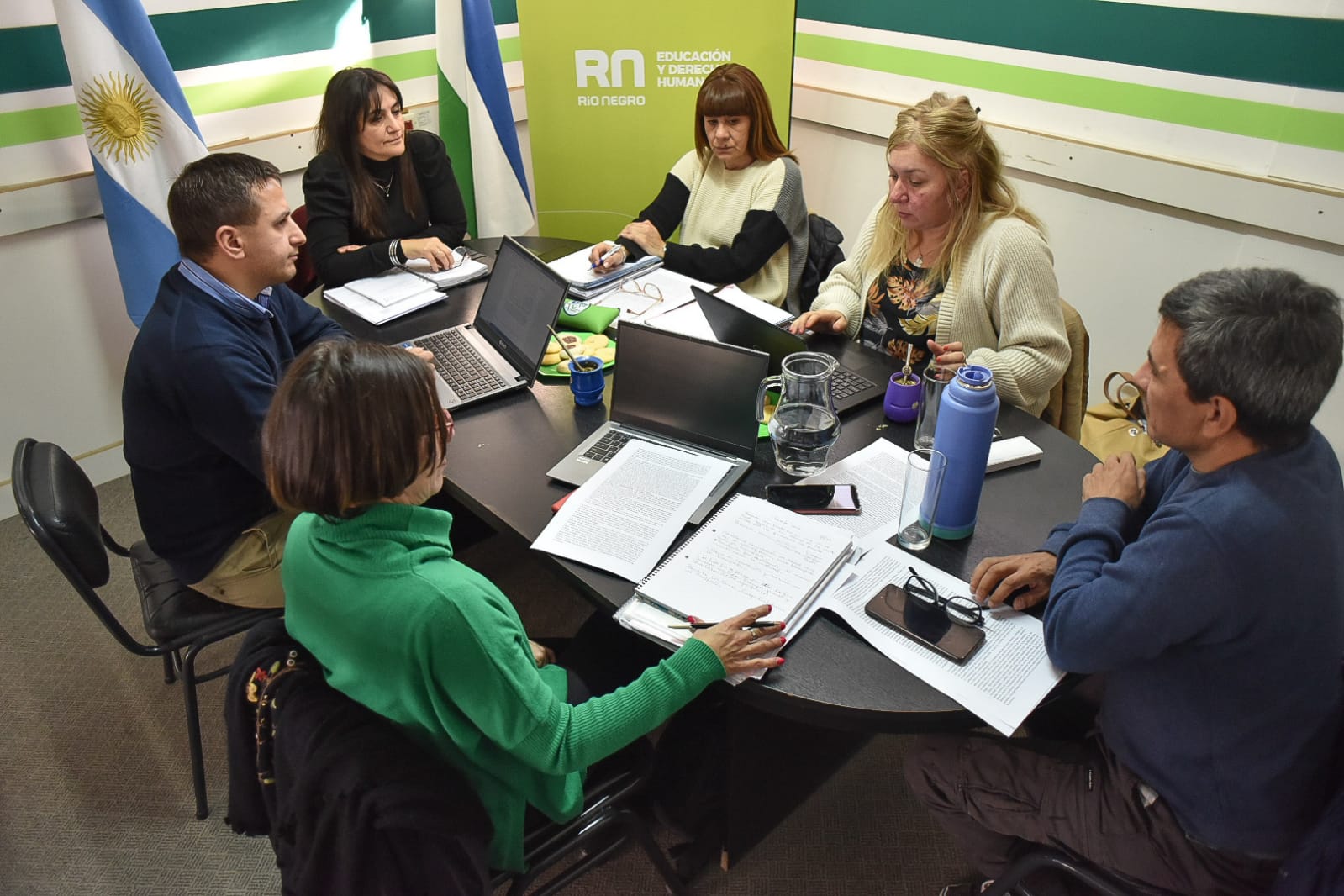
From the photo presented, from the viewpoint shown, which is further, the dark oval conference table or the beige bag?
the beige bag

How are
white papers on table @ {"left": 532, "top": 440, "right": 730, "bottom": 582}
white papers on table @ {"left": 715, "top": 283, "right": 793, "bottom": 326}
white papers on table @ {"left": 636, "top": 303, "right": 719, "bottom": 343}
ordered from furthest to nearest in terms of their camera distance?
white papers on table @ {"left": 715, "top": 283, "right": 793, "bottom": 326} → white papers on table @ {"left": 636, "top": 303, "right": 719, "bottom": 343} → white papers on table @ {"left": 532, "top": 440, "right": 730, "bottom": 582}

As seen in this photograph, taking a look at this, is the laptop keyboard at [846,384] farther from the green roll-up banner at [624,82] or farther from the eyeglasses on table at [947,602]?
the green roll-up banner at [624,82]

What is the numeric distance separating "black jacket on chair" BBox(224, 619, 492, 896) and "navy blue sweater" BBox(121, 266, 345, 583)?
2.63 ft

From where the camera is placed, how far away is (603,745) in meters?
1.19

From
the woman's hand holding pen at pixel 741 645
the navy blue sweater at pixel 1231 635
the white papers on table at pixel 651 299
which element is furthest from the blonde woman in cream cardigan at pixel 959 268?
the woman's hand holding pen at pixel 741 645

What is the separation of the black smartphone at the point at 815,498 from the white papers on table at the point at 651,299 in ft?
2.51

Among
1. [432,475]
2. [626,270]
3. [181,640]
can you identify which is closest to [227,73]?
[626,270]

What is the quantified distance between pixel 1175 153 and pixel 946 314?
4.75 feet

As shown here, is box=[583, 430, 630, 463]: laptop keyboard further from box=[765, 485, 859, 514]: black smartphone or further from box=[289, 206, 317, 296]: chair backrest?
box=[289, 206, 317, 296]: chair backrest

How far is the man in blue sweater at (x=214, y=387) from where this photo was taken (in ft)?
5.67

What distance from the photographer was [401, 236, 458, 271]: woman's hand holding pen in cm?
260

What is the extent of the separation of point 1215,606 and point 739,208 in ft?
6.72

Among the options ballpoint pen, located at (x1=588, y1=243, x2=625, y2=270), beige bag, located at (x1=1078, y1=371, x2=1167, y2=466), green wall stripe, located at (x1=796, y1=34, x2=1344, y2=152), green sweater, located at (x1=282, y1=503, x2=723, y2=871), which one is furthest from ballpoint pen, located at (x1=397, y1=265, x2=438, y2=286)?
green wall stripe, located at (x1=796, y1=34, x2=1344, y2=152)

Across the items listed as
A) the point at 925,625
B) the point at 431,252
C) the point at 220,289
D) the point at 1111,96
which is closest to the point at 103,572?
the point at 220,289
